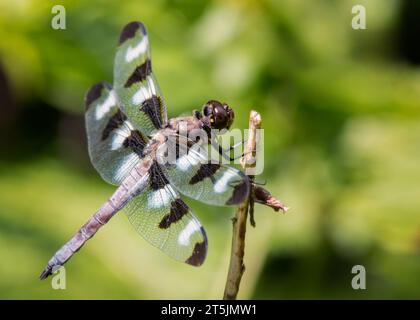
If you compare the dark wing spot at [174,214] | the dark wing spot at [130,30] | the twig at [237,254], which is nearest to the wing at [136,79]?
the dark wing spot at [130,30]

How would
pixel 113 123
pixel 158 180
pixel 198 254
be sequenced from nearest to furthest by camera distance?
pixel 198 254 → pixel 158 180 → pixel 113 123

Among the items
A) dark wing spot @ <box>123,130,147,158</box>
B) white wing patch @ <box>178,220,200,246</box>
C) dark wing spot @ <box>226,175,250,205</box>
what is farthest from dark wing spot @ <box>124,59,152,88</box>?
dark wing spot @ <box>226,175,250,205</box>

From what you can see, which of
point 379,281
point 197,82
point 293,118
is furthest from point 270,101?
point 379,281

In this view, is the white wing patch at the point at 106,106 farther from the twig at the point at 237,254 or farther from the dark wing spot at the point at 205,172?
the twig at the point at 237,254

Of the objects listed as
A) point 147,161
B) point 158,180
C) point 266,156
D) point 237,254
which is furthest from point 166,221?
point 266,156

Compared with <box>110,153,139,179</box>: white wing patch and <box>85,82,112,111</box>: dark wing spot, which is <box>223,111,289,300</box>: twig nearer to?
<box>110,153,139,179</box>: white wing patch

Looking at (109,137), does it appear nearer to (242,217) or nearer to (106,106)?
(106,106)
